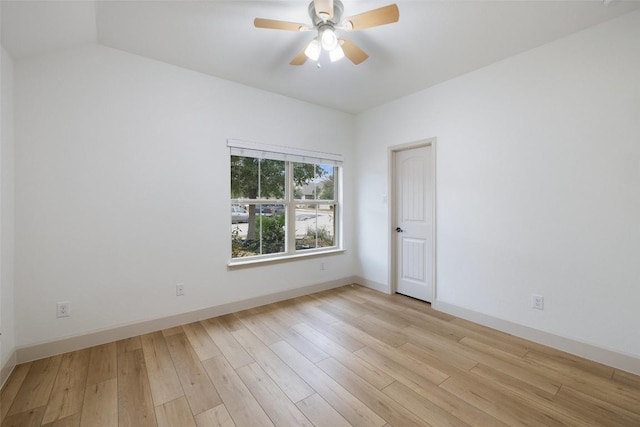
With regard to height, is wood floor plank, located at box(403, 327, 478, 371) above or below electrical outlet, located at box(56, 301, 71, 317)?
below

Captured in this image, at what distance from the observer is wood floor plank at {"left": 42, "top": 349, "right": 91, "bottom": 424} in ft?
5.38

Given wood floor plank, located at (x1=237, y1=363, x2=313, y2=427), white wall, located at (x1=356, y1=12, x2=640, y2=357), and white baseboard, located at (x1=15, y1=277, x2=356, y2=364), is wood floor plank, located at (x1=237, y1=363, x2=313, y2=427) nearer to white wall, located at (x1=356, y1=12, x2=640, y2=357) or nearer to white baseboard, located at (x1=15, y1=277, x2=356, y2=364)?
white baseboard, located at (x1=15, y1=277, x2=356, y2=364)

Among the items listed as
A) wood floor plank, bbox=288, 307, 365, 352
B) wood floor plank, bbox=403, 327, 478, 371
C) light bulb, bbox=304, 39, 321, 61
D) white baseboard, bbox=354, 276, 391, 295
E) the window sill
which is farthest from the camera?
white baseboard, bbox=354, 276, 391, 295

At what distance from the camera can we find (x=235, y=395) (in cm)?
179

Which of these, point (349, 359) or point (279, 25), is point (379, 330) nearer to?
point (349, 359)

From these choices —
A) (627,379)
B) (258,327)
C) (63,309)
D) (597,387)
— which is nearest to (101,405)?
(63,309)

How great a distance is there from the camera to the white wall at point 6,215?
1918mm

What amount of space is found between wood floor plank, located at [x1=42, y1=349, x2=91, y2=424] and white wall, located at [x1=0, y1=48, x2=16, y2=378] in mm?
341

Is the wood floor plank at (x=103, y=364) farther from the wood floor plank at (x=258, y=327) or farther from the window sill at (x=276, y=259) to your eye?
the window sill at (x=276, y=259)

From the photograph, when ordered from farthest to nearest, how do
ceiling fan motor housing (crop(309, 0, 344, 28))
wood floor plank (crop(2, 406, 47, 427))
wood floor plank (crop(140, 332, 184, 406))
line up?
ceiling fan motor housing (crop(309, 0, 344, 28)) → wood floor plank (crop(140, 332, 184, 406)) → wood floor plank (crop(2, 406, 47, 427))

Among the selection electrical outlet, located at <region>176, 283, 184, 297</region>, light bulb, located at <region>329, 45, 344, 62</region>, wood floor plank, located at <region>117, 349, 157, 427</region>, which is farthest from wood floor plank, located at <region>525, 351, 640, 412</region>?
electrical outlet, located at <region>176, 283, 184, 297</region>

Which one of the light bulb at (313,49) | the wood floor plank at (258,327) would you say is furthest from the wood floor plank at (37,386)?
the light bulb at (313,49)

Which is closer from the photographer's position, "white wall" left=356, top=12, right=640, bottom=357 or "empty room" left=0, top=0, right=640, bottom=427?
"empty room" left=0, top=0, right=640, bottom=427

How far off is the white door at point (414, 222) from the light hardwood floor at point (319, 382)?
87 cm
